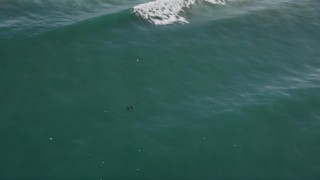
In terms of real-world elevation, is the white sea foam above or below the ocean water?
above

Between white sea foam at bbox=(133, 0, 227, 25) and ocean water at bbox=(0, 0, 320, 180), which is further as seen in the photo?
white sea foam at bbox=(133, 0, 227, 25)

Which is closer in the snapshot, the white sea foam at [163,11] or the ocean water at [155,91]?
the ocean water at [155,91]

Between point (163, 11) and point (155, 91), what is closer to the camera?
point (155, 91)

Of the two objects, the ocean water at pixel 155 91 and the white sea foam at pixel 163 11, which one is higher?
the white sea foam at pixel 163 11

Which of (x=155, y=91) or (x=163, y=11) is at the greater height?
(x=163, y=11)
